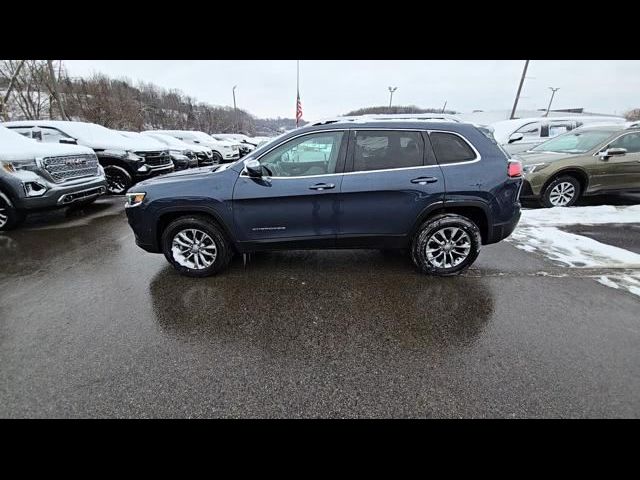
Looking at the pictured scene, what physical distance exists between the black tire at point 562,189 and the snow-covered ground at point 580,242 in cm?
38

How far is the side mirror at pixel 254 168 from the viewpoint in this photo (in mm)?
3188

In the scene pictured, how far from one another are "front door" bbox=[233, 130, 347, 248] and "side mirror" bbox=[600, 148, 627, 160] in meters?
6.36

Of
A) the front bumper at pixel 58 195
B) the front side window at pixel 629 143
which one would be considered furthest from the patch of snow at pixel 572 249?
the front bumper at pixel 58 195

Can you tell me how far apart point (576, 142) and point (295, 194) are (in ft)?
24.4

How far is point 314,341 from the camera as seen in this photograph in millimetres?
2525

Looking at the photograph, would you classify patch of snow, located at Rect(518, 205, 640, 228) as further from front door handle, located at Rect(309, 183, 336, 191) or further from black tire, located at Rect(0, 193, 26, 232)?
black tire, located at Rect(0, 193, 26, 232)

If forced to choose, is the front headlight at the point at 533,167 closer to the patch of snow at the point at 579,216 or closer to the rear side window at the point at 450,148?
the patch of snow at the point at 579,216

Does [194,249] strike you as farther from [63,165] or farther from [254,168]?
[63,165]

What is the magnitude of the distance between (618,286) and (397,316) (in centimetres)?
267

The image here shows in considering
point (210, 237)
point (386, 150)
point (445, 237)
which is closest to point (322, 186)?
point (386, 150)
